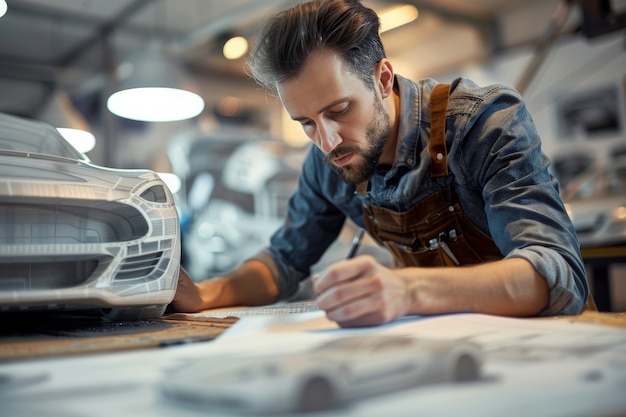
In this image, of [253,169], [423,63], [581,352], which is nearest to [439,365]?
[581,352]

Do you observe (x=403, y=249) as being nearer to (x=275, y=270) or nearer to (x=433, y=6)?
(x=275, y=270)

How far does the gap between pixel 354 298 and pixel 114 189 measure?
404 mm

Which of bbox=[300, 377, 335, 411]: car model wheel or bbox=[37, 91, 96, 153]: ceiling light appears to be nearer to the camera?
bbox=[300, 377, 335, 411]: car model wheel

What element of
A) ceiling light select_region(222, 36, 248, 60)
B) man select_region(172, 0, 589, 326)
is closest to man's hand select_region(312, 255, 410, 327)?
man select_region(172, 0, 589, 326)

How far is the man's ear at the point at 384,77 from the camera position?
1176mm

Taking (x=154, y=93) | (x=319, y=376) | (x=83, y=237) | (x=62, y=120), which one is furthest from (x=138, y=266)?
(x=62, y=120)

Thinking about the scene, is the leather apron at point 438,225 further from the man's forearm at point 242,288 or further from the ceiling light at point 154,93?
the ceiling light at point 154,93

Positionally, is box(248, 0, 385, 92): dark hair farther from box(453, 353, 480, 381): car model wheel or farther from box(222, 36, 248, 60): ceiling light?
box(222, 36, 248, 60): ceiling light

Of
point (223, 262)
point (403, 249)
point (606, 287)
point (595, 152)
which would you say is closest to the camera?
point (403, 249)

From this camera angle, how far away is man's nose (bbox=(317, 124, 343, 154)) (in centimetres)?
107

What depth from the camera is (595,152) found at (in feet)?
17.8

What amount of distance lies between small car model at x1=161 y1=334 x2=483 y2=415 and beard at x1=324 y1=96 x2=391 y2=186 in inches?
24.8

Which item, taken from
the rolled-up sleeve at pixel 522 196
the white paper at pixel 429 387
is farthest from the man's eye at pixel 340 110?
the white paper at pixel 429 387

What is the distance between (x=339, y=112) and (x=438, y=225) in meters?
0.32
